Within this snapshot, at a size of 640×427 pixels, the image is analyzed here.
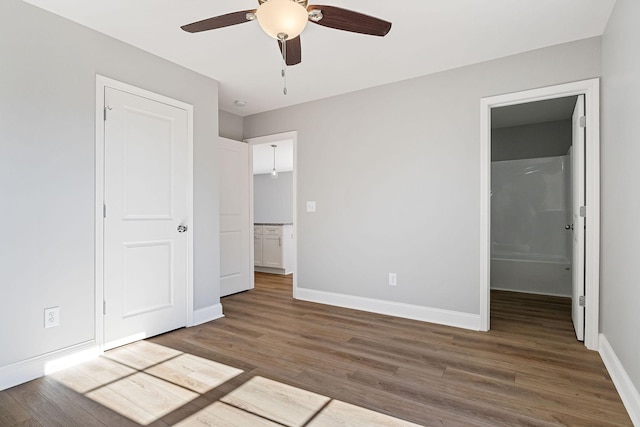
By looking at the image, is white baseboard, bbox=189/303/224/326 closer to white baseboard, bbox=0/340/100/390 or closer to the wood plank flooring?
the wood plank flooring

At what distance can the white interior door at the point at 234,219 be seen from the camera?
4.40 meters

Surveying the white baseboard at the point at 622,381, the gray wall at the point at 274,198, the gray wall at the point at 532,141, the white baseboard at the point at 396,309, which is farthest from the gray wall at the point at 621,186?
the gray wall at the point at 274,198

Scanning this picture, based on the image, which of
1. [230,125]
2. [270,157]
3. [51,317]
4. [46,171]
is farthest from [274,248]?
[46,171]

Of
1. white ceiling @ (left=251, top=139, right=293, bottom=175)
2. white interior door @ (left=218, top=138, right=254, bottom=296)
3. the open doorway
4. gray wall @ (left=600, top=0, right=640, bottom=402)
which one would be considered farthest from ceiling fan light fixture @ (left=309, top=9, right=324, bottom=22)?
white ceiling @ (left=251, top=139, right=293, bottom=175)

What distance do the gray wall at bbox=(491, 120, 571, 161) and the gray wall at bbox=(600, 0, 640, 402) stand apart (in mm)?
2584

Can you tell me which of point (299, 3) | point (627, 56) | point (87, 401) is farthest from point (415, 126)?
point (87, 401)

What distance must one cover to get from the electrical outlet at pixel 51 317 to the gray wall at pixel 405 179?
8.23 feet

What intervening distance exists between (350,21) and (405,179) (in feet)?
6.54

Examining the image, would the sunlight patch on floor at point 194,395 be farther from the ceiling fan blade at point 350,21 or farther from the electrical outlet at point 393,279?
the ceiling fan blade at point 350,21

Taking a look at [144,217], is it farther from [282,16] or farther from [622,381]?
[622,381]

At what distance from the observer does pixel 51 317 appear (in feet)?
7.61

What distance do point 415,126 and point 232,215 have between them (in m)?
2.56

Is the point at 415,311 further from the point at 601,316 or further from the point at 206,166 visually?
the point at 206,166

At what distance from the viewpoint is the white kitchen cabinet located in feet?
19.8
